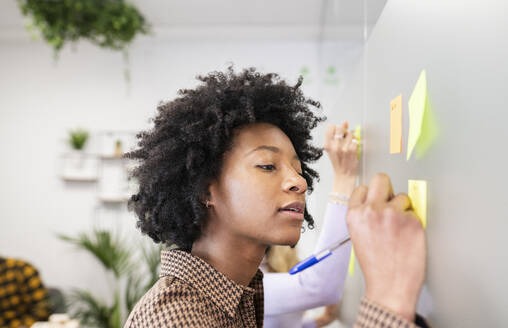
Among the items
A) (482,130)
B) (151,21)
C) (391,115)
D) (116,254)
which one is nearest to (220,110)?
(391,115)

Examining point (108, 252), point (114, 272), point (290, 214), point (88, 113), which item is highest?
point (88, 113)

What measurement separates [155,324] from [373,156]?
24.8 inches

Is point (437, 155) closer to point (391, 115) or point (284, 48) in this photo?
point (391, 115)

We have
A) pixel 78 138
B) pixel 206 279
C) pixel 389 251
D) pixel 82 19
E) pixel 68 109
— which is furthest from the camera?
pixel 68 109

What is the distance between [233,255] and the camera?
774mm

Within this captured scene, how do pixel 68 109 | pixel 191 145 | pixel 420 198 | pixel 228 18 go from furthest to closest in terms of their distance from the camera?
pixel 68 109 → pixel 228 18 → pixel 191 145 → pixel 420 198

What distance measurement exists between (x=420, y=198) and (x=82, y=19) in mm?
2961

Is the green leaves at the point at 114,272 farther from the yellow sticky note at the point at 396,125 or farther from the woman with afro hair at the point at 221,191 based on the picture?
the yellow sticky note at the point at 396,125

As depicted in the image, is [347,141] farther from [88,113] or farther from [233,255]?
[88,113]

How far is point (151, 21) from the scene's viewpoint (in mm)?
3453

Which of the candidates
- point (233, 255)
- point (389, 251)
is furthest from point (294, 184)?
point (389, 251)

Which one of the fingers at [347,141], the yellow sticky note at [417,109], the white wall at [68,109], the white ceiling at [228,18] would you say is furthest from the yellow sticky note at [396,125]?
the white wall at [68,109]

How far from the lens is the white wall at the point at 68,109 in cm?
369

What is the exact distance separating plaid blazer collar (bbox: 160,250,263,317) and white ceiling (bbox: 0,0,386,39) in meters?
2.49
